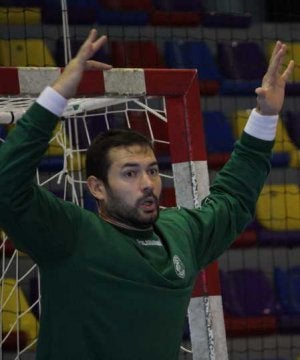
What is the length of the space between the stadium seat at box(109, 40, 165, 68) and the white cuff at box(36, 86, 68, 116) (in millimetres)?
4874

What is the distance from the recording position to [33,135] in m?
2.25

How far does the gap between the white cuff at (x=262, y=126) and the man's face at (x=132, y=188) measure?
1.18 feet

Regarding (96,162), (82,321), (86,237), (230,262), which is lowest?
(230,262)

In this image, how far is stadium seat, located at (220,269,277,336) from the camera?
660 centimetres

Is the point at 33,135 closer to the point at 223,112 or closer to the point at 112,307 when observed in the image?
the point at 112,307

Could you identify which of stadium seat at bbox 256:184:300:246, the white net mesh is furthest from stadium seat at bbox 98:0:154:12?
stadium seat at bbox 256:184:300:246

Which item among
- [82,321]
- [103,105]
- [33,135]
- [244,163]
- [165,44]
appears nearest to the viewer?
[33,135]

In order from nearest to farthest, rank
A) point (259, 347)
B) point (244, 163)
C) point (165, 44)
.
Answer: point (244, 163) → point (259, 347) → point (165, 44)

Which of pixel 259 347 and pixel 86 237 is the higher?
pixel 86 237

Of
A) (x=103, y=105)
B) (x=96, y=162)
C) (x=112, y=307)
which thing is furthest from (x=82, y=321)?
(x=103, y=105)

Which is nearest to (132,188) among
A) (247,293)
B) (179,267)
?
(179,267)

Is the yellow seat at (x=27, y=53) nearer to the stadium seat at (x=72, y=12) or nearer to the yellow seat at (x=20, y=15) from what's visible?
the yellow seat at (x=20, y=15)

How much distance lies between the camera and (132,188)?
2506mm

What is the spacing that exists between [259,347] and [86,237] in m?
4.39
